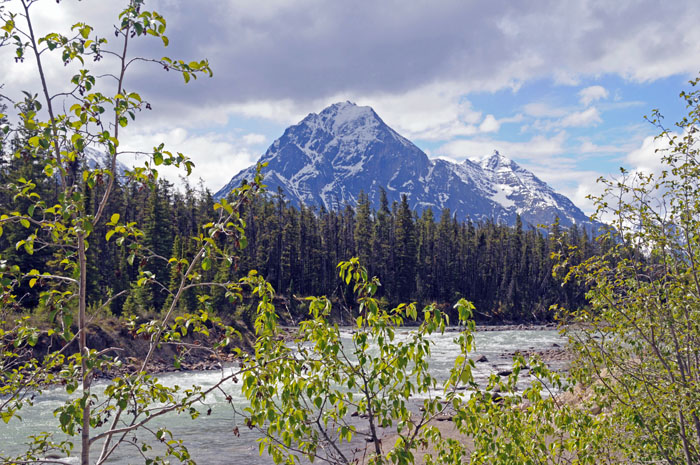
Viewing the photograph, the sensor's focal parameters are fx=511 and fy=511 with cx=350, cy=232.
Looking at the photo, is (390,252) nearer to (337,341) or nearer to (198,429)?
(198,429)

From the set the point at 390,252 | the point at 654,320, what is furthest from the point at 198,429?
the point at 390,252

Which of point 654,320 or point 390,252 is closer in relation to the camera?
point 654,320

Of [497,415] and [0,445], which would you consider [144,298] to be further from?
[497,415]

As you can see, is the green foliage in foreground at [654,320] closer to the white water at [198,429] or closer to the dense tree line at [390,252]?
the white water at [198,429]

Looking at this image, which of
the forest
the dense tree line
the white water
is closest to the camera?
the forest

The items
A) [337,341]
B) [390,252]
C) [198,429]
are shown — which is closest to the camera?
[337,341]

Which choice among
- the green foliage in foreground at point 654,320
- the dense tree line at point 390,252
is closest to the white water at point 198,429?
the green foliage in foreground at point 654,320

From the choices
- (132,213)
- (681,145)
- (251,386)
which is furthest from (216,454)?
(132,213)

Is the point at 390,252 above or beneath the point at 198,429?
above

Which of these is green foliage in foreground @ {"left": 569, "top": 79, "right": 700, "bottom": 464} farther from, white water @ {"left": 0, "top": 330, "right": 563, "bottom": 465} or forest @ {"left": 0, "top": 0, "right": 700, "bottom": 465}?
white water @ {"left": 0, "top": 330, "right": 563, "bottom": 465}

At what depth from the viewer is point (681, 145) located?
6.57 meters

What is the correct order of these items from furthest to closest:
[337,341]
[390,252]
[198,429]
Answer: [390,252] → [198,429] → [337,341]

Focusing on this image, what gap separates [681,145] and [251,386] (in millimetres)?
6121

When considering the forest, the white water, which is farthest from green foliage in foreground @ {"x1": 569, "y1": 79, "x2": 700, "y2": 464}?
the white water
